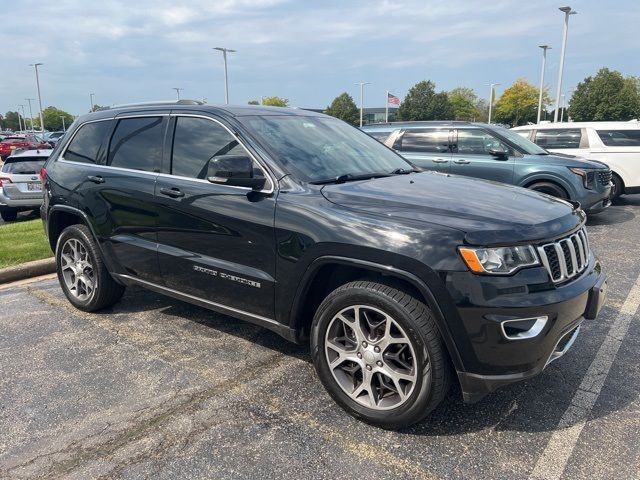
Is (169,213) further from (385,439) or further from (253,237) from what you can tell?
(385,439)

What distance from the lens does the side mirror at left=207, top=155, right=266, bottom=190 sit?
3192 mm

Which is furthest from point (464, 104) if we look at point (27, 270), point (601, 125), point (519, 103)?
point (27, 270)

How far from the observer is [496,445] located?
277 cm

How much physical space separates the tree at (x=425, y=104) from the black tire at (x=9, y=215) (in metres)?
58.2

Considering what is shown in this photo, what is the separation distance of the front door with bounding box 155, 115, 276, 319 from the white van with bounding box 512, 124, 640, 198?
9.77 metres

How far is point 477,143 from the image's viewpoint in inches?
357

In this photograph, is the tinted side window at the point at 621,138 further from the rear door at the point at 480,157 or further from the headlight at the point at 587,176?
the rear door at the point at 480,157

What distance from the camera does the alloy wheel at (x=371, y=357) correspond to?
2818 millimetres

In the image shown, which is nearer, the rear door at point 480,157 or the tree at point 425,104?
the rear door at point 480,157

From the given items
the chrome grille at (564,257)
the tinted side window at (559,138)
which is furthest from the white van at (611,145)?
the chrome grille at (564,257)

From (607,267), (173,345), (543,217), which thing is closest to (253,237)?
(173,345)

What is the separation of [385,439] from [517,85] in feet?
252

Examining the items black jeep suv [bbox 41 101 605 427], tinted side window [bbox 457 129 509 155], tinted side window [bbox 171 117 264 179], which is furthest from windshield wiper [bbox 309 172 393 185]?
tinted side window [bbox 457 129 509 155]

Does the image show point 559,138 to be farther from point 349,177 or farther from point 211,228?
point 211,228
